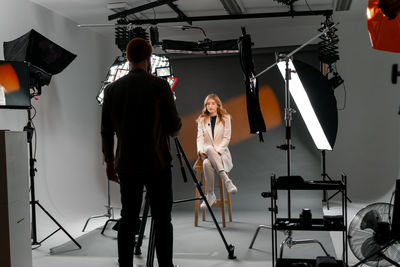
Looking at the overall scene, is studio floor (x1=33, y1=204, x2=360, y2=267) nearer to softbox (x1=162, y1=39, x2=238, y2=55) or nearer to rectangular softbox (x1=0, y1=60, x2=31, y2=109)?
rectangular softbox (x1=0, y1=60, x2=31, y2=109)

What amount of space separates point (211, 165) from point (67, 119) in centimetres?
174

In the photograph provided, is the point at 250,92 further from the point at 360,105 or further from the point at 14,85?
the point at 360,105

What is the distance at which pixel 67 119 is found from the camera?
549cm

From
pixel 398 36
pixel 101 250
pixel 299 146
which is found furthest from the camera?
pixel 299 146

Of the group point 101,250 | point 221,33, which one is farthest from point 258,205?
point 101,250

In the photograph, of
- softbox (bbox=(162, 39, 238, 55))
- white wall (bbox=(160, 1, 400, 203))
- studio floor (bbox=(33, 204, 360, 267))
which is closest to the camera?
studio floor (bbox=(33, 204, 360, 267))

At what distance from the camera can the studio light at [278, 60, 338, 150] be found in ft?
9.68

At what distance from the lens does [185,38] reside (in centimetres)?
661

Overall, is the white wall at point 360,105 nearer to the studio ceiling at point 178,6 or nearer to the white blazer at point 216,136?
the studio ceiling at point 178,6

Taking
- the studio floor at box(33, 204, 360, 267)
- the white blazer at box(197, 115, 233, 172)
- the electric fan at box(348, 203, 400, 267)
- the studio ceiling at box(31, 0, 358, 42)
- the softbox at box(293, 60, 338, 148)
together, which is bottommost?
the studio floor at box(33, 204, 360, 267)

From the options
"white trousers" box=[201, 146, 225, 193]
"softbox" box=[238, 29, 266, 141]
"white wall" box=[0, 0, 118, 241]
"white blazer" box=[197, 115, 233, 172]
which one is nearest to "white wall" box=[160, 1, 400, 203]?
"white wall" box=[0, 0, 118, 241]

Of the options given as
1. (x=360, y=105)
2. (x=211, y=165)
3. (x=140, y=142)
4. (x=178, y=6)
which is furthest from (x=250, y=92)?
(x=360, y=105)

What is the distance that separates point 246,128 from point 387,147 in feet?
6.10

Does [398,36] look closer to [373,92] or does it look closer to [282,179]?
[282,179]
